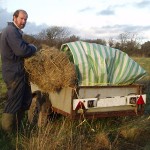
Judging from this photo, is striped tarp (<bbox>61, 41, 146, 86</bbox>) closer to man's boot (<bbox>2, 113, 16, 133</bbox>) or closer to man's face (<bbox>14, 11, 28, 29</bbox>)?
man's face (<bbox>14, 11, 28, 29</bbox>)

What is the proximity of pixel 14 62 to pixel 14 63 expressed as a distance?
2 centimetres

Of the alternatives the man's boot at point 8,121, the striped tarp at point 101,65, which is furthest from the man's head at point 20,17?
the man's boot at point 8,121

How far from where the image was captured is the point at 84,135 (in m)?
6.76

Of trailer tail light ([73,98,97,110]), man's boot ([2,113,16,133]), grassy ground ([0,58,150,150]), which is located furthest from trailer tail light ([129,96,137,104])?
man's boot ([2,113,16,133])

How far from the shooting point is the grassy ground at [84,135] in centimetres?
548

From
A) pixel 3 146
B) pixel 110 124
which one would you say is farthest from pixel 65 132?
pixel 110 124

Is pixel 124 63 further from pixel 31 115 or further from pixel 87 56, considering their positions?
pixel 31 115

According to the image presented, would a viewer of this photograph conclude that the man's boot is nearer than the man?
No

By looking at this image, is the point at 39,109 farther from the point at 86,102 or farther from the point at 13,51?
the point at 13,51

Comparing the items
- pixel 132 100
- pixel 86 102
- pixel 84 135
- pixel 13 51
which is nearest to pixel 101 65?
pixel 86 102

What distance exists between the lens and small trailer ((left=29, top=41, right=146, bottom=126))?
7027 millimetres

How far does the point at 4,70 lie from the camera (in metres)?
6.77

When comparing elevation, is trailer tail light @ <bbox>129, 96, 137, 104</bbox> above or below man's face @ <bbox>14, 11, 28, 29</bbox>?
below

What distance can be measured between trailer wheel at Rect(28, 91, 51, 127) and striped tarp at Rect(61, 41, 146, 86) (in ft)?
3.47
